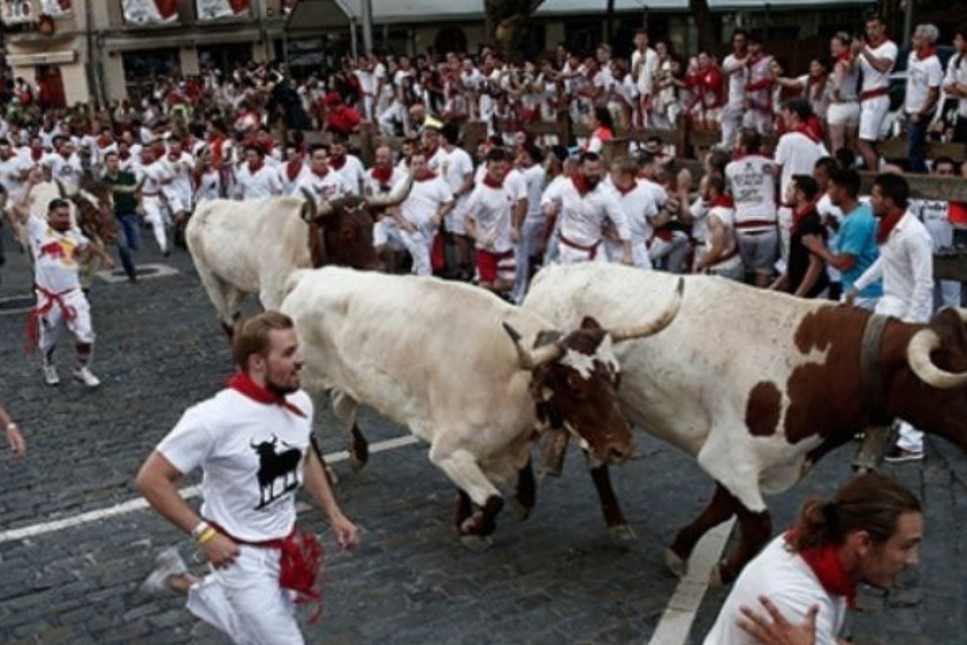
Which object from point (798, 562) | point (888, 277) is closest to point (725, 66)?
point (888, 277)

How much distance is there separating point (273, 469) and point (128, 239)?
1421 centimetres

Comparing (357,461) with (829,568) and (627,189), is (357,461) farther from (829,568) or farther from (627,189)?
(829,568)

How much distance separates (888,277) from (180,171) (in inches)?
571

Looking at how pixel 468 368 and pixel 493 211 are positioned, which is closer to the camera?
pixel 468 368

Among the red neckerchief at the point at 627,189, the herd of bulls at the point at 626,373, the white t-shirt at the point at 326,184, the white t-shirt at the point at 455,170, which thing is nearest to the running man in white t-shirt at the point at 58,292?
the white t-shirt at the point at 326,184

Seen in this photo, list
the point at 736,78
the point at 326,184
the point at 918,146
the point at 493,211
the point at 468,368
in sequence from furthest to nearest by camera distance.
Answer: the point at 736,78 → the point at 326,184 → the point at 918,146 → the point at 493,211 → the point at 468,368

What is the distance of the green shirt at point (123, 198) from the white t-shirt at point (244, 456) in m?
13.7

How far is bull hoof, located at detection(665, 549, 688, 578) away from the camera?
6594 millimetres

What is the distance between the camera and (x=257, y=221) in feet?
37.1

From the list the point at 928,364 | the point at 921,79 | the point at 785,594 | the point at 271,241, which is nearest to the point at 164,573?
the point at 785,594

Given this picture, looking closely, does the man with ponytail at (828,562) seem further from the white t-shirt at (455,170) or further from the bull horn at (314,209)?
the white t-shirt at (455,170)

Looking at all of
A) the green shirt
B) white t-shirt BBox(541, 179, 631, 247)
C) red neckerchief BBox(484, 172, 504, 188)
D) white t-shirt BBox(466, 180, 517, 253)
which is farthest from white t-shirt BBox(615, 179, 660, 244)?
the green shirt

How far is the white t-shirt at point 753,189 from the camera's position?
1068 centimetres

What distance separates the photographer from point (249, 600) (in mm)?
4477
